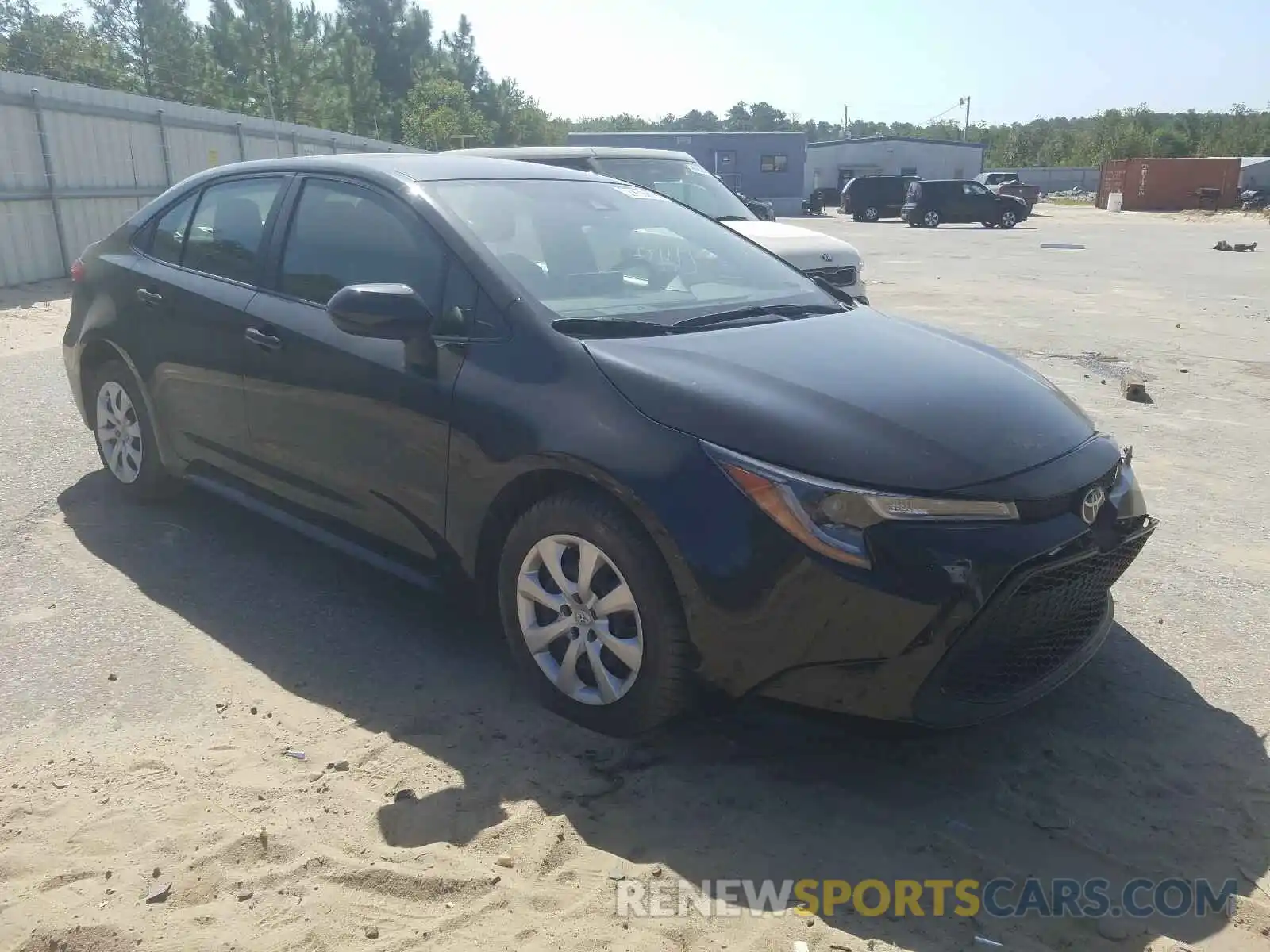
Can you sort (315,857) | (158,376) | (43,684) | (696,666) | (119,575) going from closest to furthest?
(315,857)
(696,666)
(43,684)
(119,575)
(158,376)

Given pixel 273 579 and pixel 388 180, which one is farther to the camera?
pixel 273 579

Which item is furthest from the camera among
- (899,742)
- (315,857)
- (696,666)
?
(899,742)

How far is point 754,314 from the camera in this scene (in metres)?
3.82

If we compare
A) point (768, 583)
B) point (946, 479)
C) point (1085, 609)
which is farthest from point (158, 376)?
point (1085, 609)

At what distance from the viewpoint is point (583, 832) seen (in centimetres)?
282

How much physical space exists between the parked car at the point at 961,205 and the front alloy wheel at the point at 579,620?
1485 inches

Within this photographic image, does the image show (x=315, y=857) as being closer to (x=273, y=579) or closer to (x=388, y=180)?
(x=273, y=579)

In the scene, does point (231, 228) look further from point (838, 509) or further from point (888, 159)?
point (888, 159)

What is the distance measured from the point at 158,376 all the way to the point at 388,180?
163 centimetres

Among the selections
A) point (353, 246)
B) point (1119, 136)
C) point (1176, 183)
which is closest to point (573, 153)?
point (353, 246)

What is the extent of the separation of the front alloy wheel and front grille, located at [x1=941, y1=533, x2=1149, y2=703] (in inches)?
35.2

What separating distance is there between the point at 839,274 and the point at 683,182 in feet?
5.93

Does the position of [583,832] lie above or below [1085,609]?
below

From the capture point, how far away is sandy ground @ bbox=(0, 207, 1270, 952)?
8.21 feet
